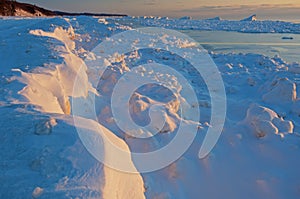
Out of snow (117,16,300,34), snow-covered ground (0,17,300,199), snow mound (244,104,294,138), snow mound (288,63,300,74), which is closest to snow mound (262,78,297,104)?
snow-covered ground (0,17,300,199)

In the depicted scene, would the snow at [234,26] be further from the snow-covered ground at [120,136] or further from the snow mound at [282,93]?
the snow mound at [282,93]

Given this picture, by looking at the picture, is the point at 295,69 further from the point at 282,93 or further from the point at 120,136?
the point at 120,136

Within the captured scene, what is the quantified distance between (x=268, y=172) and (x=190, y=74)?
5.36 m

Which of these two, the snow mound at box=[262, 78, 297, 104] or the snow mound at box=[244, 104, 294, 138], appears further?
the snow mound at box=[262, 78, 297, 104]

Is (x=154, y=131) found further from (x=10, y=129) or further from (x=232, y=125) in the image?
(x=10, y=129)

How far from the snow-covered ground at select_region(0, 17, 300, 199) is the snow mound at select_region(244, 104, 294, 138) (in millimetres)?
14

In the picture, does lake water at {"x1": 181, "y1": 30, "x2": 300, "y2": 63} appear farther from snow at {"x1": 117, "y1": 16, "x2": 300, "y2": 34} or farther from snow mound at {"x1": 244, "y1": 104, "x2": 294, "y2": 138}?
snow at {"x1": 117, "y1": 16, "x2": 300, "y2": 34}

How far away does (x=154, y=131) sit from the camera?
14.3 ft

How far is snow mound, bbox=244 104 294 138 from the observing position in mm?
4418

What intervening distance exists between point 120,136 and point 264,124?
197 centimetres

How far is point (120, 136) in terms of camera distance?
4.23m

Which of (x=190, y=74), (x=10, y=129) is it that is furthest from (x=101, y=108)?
(x=190, y=74)

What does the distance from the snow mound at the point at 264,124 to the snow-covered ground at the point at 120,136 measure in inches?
0.5

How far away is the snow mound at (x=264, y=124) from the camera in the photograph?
442 cm
